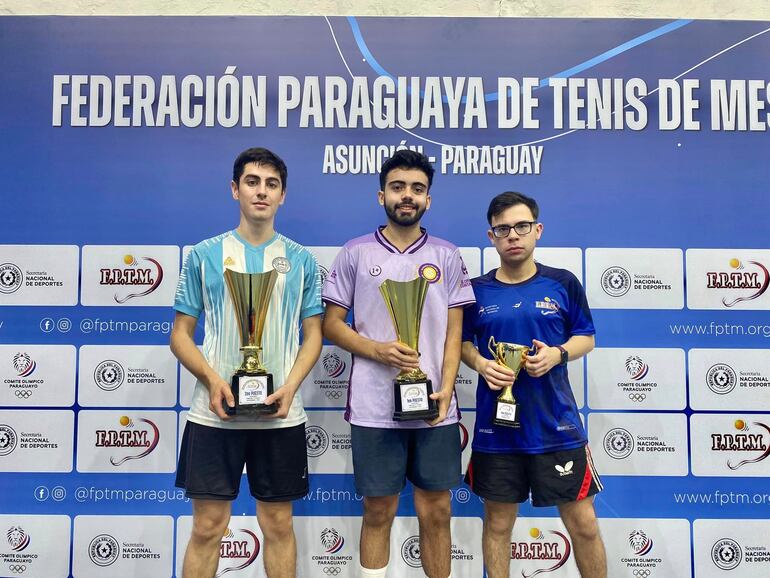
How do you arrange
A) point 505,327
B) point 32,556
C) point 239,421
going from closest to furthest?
point 239,421 < point 505,327 < point 32,556

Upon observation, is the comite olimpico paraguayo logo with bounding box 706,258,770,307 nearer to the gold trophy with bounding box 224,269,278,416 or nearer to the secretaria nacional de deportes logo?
the gold trophy with bounding box 224,269,278,416

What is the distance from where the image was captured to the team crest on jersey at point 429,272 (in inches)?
91.0

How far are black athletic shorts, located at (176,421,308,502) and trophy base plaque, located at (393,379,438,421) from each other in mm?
407

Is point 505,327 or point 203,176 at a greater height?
point 203,176

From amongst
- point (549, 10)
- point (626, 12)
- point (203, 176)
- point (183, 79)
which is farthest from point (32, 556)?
point (626, 12)

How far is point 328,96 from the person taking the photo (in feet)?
9.44

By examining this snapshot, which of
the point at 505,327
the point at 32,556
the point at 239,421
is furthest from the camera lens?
the point at 32,556

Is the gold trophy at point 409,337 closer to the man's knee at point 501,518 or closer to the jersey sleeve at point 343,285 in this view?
the jersey sleeve at point 343,285

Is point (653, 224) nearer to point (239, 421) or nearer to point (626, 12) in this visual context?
point (626, 12)

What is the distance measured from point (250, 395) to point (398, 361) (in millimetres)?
548

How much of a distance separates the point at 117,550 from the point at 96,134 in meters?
2.02

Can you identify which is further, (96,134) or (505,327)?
(96,134)

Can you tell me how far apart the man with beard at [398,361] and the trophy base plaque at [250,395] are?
0.34 meters

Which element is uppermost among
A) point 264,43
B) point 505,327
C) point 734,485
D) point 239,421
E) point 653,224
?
point 264,43
